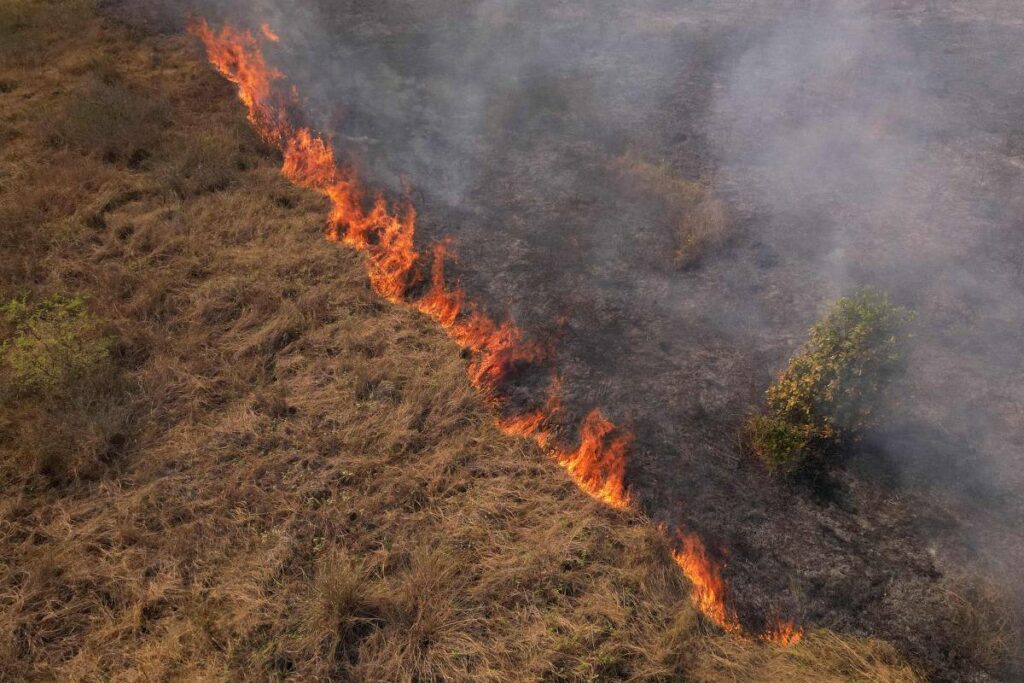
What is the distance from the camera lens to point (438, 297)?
666 centimetres

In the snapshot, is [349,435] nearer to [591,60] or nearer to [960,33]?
[591,60]

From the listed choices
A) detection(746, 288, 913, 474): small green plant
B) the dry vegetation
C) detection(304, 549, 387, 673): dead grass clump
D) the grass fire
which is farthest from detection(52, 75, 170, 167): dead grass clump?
detection(746, 288, 913, 474): small green plant

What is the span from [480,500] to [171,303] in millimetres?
4443

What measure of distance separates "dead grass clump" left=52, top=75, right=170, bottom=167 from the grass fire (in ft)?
0.22

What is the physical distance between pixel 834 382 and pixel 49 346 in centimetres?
725

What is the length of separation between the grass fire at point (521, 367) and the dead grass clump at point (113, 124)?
0.22 feet

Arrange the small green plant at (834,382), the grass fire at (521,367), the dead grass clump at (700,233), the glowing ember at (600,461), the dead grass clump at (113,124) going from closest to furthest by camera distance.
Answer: the grass fire at (521,367) < the small green plant at (834,382) < the glowing ember at (600,461) < the dead grass clump at (700,233) < the dead grass clump at (113,124)

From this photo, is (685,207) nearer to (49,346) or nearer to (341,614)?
(341,614)

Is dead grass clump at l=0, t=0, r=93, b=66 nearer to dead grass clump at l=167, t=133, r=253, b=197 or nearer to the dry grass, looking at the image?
dead grass clump at l=167, t=133, r=253, b=197

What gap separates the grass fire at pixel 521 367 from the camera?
394 centimetres

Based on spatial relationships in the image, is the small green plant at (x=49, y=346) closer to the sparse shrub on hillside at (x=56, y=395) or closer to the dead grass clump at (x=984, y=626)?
the sparse shrub on hillside at (x=56, y=395)

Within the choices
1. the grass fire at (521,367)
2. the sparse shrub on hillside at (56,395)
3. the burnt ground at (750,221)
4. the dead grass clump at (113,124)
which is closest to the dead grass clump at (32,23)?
the grass fire at (521,367)

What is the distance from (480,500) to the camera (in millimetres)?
4680

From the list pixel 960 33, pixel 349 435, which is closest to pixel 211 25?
pixel 349 435
